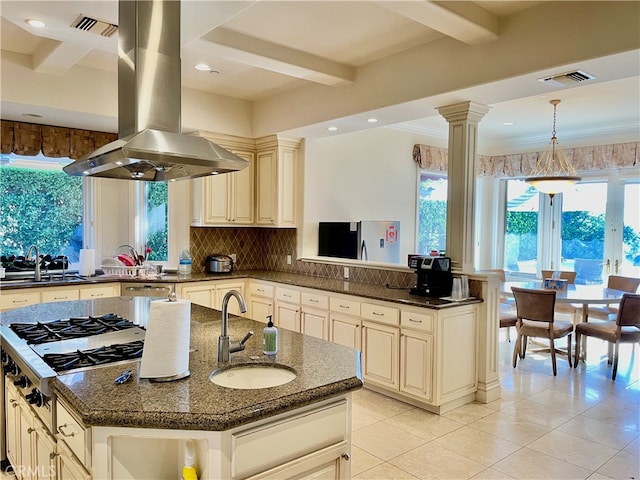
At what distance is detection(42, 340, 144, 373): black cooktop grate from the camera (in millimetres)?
1982

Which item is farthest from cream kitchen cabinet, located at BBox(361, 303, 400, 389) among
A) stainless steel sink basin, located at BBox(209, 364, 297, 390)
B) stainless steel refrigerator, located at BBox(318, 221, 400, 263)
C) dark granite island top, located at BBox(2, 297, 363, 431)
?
stainless steel sink basin, located at BBox(209, 364, 297, 390)

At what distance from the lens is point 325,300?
4.48 metres

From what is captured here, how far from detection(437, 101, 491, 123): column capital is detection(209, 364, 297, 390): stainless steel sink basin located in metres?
2.81

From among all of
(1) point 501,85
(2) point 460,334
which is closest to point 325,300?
(2) point 460,334

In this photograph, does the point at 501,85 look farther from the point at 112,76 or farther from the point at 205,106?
the point at 112,76

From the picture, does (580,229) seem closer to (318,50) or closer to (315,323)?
(315,323)

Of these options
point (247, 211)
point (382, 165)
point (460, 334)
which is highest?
point (382, 165)

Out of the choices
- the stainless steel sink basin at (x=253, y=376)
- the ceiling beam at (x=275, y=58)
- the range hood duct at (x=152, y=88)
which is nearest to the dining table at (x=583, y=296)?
the ceiling beam at (x=275, y=58)

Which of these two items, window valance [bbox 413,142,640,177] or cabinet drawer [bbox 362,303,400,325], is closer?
cabinet drawer [bbox 362,303,400,325]

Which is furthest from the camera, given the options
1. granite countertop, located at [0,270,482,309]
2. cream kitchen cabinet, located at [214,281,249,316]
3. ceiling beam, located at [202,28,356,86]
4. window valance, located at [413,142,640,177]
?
window valance, located at [413,142,640,177]

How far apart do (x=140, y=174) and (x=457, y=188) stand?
259 centimetres

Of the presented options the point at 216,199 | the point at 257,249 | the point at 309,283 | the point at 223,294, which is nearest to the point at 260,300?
the point at 223,294

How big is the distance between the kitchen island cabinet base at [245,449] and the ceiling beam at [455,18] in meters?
2.17

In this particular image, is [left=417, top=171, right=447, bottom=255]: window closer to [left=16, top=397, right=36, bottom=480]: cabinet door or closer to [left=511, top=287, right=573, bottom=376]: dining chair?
[left=511, top=287, right=573, bottom=376]: dining chair
